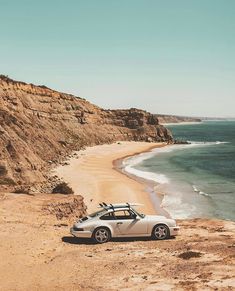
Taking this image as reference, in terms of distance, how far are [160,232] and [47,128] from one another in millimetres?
57723

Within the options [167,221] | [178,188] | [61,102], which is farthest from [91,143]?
[167,221]

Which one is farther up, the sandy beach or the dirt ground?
the dirt ground

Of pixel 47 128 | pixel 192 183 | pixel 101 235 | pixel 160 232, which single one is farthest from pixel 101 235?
pixel 47 128

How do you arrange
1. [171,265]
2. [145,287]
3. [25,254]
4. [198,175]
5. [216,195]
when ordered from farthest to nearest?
[198,175] < [216,195] < [25,254] < [171,265] < [145,287]

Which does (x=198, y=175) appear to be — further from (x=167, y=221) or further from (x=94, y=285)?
(x=94, y=285)

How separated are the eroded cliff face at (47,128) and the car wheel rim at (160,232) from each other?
18.3 m

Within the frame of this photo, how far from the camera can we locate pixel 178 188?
42406 millimetres

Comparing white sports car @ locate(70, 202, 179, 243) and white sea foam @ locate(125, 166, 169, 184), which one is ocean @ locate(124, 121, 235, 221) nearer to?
white sea foam @ locate(125, 166, 169, 184)

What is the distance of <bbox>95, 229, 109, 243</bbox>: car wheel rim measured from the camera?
627 inches

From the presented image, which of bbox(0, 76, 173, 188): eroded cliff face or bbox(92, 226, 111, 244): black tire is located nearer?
bbox(92, 226, 111, 244): black tire

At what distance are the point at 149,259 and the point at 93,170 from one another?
39666 mm

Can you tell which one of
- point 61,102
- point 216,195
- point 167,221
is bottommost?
point 216,195

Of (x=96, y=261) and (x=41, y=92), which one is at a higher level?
(x=41, y=92)

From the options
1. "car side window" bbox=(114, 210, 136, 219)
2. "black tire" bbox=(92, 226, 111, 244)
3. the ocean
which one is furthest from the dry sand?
the ocean
